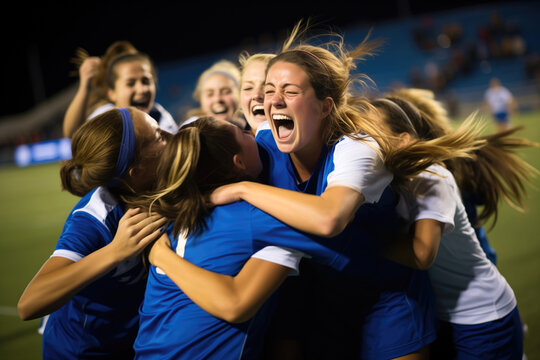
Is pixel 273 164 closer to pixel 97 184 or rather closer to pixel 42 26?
pixel 97 184

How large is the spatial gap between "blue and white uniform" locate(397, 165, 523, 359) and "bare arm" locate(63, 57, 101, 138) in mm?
3256

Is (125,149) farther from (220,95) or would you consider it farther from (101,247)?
(220,95)

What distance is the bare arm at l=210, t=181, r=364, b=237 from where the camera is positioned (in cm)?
189

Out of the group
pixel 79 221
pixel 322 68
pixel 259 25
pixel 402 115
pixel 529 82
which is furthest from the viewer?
pixel 259 25

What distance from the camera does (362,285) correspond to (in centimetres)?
219

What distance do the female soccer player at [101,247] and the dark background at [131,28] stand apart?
32553 mm

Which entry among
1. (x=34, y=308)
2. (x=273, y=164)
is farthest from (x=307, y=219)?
(x=34, y=308)

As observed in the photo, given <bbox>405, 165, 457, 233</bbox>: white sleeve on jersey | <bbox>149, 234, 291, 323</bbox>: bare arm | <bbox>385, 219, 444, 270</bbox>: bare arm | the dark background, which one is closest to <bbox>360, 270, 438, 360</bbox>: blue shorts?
<bbox>385, 219, 444, 270</bbox>: bare arm

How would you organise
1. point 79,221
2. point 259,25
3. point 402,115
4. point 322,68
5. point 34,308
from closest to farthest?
point 34,308 → point 79,221 → point 322,68 → point 402,115 → point 259,25

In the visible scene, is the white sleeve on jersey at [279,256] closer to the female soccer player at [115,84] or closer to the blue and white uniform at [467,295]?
the blue and white uniform at [467,295]

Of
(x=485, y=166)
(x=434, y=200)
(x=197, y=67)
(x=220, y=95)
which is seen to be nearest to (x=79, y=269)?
(x=434, y=200)

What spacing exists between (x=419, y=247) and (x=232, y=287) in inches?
35.4

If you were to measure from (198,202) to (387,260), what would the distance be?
0.92 m

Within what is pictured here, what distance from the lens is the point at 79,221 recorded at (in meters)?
2.22
